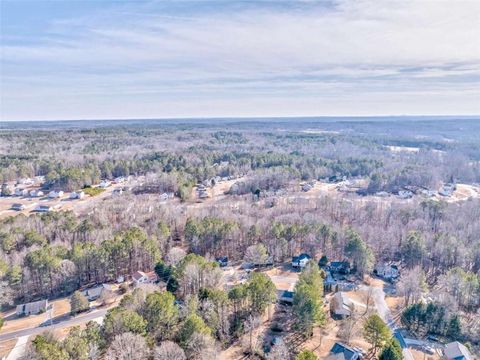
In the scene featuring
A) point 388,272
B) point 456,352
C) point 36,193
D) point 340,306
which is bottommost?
point 388,272

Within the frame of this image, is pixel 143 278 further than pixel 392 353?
Yes

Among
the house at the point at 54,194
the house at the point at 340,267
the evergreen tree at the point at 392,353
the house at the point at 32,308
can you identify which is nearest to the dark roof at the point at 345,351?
the evergreen tree at the point at 392,353

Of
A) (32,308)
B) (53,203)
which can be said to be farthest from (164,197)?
(32,308)

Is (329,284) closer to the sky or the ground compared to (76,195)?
closer to the ground

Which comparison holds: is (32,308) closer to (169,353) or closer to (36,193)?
(169,353)

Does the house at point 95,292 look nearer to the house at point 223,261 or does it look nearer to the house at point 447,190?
the house at point 223,261

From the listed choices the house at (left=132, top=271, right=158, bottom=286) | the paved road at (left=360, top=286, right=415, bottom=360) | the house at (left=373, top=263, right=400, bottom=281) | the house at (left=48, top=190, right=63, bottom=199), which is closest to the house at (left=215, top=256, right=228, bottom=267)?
the house at (left=132, top=271, right=158, bottom=286)
